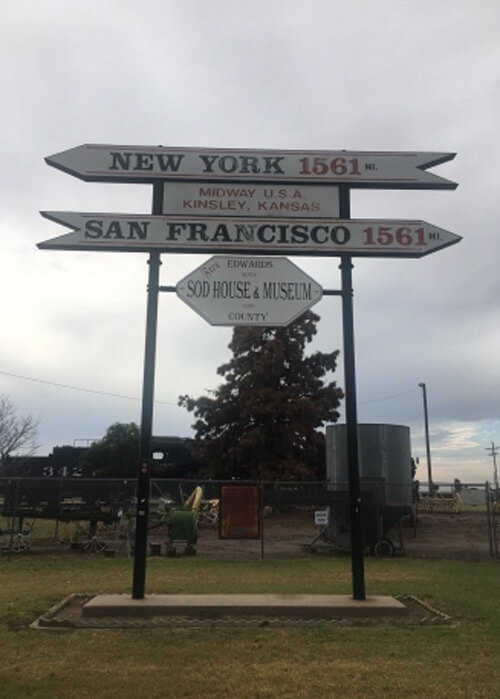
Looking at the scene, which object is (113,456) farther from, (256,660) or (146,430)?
(256,660)

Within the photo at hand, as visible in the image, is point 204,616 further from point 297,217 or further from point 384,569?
point 384,569

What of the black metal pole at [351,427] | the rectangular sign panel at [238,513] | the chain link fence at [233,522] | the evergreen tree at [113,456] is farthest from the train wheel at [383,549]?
the evergreen tree at [113,456]

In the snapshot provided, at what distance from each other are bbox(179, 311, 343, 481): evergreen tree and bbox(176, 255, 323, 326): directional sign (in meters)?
24.7

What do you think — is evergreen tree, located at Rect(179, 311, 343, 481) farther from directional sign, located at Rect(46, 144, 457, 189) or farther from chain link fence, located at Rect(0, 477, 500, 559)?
directional sign, located at Rect(46, 144, 457, 189)

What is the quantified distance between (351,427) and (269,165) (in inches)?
158

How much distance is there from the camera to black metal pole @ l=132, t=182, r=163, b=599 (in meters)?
8.30

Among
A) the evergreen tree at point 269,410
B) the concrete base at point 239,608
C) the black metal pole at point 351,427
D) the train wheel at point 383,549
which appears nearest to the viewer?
the concrete base at point 239,608

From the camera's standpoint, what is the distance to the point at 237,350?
37156mm

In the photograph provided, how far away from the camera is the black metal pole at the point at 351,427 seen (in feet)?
27.6

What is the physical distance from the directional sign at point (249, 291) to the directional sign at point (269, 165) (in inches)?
52.7

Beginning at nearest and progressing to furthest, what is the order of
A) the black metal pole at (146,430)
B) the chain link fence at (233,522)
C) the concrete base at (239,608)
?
the concrete base at (239,608) < the black metal pole at (146,430) < the chain link fence at (233,522)

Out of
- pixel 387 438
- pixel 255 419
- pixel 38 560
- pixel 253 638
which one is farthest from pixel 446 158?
pixel 255 419

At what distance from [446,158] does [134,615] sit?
7.58m

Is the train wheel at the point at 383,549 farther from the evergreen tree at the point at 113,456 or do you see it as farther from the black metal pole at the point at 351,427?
the evergreen tree at the point at 113,456
